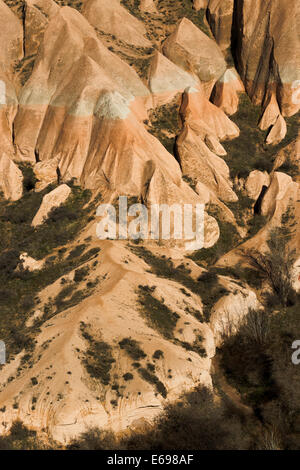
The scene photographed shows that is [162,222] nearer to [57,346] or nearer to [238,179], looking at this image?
[238,179]

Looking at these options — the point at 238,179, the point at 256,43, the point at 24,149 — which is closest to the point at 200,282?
the point at 238,179

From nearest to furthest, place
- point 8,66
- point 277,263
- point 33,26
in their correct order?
1. point 277,263
2. point 8,66
3. point 33,26

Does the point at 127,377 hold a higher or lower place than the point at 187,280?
lower

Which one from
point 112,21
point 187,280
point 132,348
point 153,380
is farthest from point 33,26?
point 153,380

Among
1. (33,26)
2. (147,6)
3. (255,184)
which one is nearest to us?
(255,184)

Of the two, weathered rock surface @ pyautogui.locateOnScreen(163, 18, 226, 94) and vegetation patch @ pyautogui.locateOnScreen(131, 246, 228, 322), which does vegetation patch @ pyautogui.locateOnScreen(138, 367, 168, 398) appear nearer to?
vegetation patch @ pyautogui.locateOnScreen(131, 246, 228, 322)

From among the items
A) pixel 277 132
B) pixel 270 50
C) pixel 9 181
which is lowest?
pixel 9 181

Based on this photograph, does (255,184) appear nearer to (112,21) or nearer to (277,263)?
(277,263)
